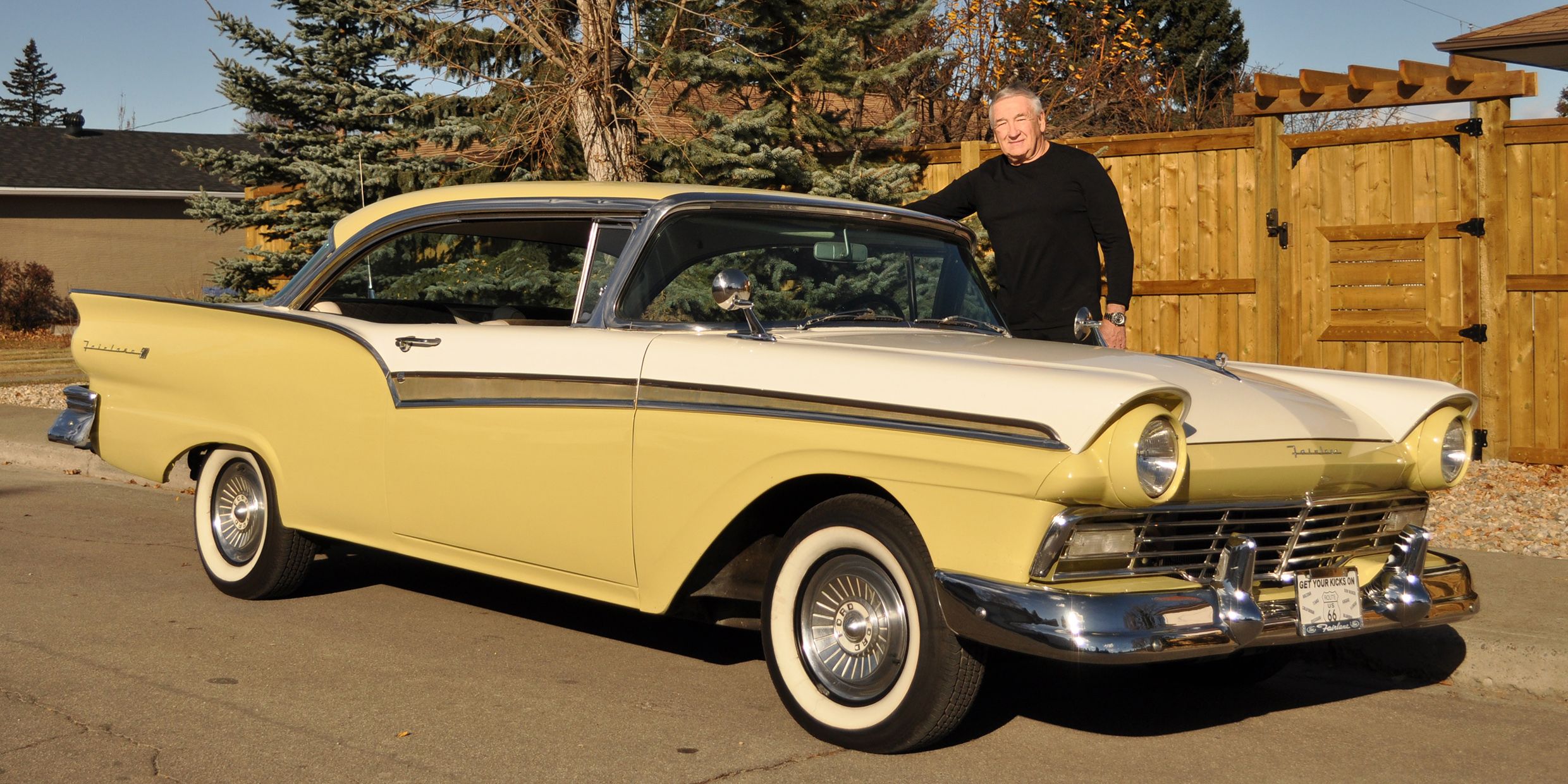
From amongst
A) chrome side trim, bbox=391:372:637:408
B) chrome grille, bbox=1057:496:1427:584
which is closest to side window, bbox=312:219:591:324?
chrome side trim, bbox=391:372:637:408

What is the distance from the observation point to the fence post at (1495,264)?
9.48 meters

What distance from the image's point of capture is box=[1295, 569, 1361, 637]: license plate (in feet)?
12.8

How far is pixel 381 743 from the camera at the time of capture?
4.02 m

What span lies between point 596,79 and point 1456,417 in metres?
8.02

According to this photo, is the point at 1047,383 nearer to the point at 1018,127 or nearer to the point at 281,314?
the point at 1018,127

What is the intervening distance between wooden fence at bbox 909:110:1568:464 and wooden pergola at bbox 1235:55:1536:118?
13cm

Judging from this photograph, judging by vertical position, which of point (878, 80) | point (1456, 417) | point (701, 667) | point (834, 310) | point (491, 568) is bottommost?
point (701, 667)

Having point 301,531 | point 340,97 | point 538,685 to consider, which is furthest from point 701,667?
point 340,97

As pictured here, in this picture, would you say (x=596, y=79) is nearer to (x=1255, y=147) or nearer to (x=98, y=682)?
(x=1255, y=147)

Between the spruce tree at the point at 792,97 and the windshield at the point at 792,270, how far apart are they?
5.69 meters

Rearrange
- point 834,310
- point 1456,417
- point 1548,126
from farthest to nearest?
1. point 1548,126
2. point 834,310
3. point 1456,417

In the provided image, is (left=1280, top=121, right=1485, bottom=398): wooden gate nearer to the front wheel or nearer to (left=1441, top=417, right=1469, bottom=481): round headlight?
(left=1441, top=417, right=1469, bottom=481): round headlight

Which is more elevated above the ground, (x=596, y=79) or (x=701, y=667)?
(x=596, y=79)

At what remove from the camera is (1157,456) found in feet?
11.9
